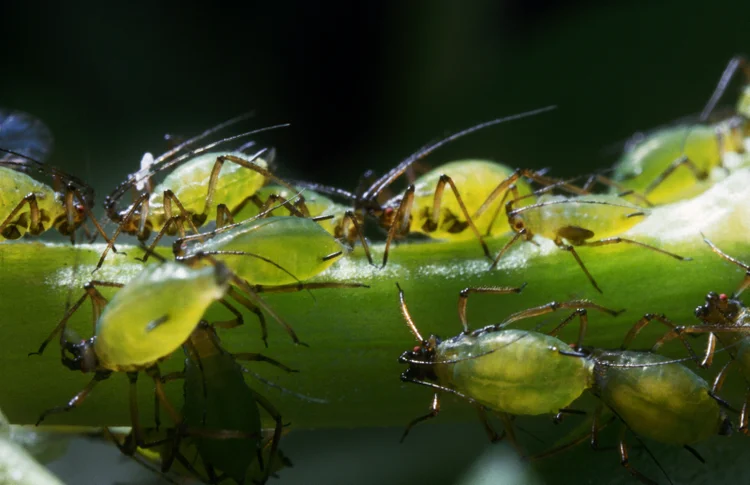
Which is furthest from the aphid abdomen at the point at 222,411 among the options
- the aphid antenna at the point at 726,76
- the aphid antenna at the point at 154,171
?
the aphid antenna at the point at 726,76

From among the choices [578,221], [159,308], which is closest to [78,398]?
[159,308]

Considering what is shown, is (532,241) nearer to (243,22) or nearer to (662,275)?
(662,275)

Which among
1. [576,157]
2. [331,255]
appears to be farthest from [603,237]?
[576,157]

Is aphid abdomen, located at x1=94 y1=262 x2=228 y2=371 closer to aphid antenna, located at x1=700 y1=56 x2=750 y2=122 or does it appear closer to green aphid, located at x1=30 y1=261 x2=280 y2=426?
green aphid, located at x1=30 y1=261 x2=280 y2=426

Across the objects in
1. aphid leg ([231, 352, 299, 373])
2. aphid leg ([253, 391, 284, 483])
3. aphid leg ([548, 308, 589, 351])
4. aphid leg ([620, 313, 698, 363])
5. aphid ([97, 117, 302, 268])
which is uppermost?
aphid ([97, 117, 302, 268])

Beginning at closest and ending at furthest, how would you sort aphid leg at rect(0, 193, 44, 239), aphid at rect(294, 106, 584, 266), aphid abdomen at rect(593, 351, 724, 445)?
1. aphid abdomen at rect(593, 351, 724, 445)
2. aphid leg at rect(0, 193, 44, 239)
3. aphid at rect(294, 106, 584, 266)

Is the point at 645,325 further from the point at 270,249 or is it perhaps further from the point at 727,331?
the point at 270,249

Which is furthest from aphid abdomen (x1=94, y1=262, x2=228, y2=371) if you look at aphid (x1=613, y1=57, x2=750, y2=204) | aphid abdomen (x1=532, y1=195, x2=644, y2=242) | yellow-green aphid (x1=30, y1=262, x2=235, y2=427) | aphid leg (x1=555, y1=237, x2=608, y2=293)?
aphid (x1=613, y1=57, x2=750, y2=204)
